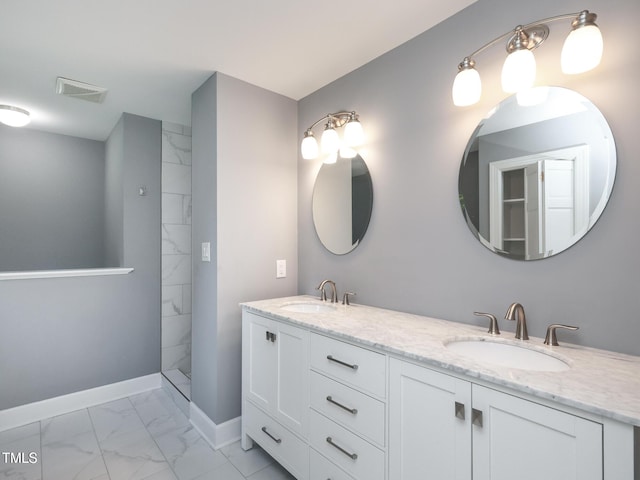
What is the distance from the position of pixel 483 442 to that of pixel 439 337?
404 millimetres

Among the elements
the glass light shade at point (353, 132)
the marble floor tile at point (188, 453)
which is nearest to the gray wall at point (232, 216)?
the marble floor tile at point (188, 453)

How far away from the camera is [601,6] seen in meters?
1.15

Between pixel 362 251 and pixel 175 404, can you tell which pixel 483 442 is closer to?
pixel 362 251

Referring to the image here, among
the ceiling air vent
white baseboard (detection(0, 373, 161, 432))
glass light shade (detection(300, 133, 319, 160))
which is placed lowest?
white baseboard (detection(0, 373, 161, 432))

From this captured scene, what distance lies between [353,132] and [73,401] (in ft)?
9.51

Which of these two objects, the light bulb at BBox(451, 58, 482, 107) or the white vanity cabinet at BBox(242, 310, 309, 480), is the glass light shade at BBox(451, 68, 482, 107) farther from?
the white vanity cabinet at BBox(242, 310, 309, 480)

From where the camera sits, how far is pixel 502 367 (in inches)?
38.4

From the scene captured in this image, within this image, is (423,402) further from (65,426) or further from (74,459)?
(65,426)

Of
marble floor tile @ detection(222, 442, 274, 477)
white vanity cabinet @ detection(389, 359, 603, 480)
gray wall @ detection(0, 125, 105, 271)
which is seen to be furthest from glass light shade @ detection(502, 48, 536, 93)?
Result: gray wall @ detection(0, 125, 105, 271)

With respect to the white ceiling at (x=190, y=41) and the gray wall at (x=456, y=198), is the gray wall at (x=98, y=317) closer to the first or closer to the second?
the white ceiling at (x=190, y=41)

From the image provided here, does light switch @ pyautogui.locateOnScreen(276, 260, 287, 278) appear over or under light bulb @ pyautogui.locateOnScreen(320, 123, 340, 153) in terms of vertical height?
under

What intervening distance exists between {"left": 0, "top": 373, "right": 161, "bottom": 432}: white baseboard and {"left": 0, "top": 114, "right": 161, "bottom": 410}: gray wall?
0.04 m

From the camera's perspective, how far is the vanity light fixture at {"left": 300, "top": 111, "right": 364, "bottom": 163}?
1.96 metres

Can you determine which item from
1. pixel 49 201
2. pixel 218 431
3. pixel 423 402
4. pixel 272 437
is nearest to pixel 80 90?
pixel 49 201
